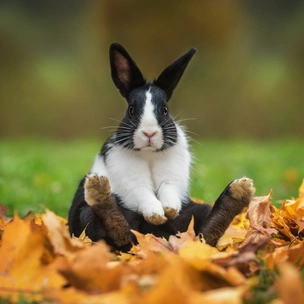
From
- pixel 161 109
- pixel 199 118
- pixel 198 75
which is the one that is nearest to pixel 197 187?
pixel 161 109

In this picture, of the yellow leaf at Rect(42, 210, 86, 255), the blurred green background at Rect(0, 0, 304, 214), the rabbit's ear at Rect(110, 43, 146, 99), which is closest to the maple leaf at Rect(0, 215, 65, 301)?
the yellow leaf at Rect(42, 210, 86, 255)

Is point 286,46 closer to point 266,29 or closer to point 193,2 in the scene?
point 266,29

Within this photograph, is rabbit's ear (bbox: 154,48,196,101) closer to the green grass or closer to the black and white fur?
the black and white fur

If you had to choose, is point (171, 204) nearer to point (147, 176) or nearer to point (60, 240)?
point (147, 176)

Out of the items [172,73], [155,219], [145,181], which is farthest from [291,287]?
[172,73]

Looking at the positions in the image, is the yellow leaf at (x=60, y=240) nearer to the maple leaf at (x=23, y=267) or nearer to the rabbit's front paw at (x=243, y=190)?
the maple leaf at (x=23, y=267)

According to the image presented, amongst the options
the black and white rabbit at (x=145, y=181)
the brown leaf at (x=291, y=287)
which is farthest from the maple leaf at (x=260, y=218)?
the brown leaf at (x=291, y=287)

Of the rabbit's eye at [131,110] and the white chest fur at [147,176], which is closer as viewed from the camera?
the white chest fur at [147,176]
